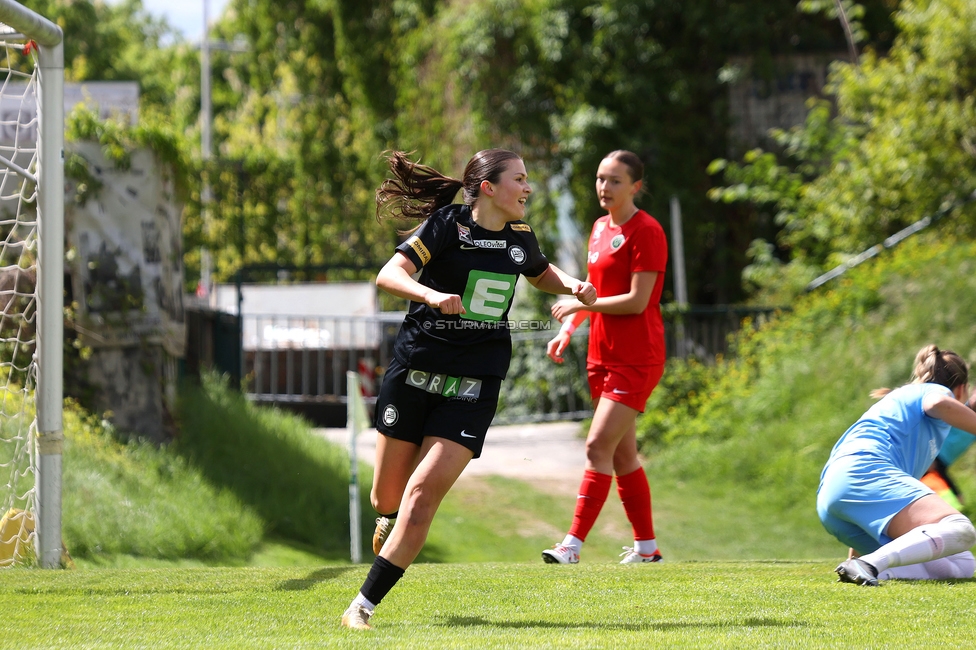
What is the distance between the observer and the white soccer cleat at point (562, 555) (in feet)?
18.8

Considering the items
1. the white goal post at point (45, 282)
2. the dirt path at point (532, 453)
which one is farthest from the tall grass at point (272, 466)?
the white goal post at point (45, 282)

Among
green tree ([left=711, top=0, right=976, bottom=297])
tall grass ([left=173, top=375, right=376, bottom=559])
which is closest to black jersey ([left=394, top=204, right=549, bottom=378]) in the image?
tall grass ([left=173, top=375, right=376, bottom=559])

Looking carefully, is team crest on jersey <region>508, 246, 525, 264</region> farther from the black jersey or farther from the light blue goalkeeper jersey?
the light blue goalkeeper jersey

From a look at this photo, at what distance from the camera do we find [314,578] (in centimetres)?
497

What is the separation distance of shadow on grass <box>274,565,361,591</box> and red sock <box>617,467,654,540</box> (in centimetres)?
158

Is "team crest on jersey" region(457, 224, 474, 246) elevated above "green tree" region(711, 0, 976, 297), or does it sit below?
below

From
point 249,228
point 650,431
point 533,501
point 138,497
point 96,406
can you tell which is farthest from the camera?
point 249,228

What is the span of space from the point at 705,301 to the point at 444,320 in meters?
14.2

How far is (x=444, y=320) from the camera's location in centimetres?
416

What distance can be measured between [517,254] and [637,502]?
2.23 meters

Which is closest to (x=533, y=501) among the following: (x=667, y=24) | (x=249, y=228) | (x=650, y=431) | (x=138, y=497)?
(x=650, y=431)

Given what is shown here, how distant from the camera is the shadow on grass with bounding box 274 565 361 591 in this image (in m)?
4.66

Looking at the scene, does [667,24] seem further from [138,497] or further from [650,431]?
[138,497]

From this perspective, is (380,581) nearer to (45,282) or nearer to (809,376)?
(45,282)
